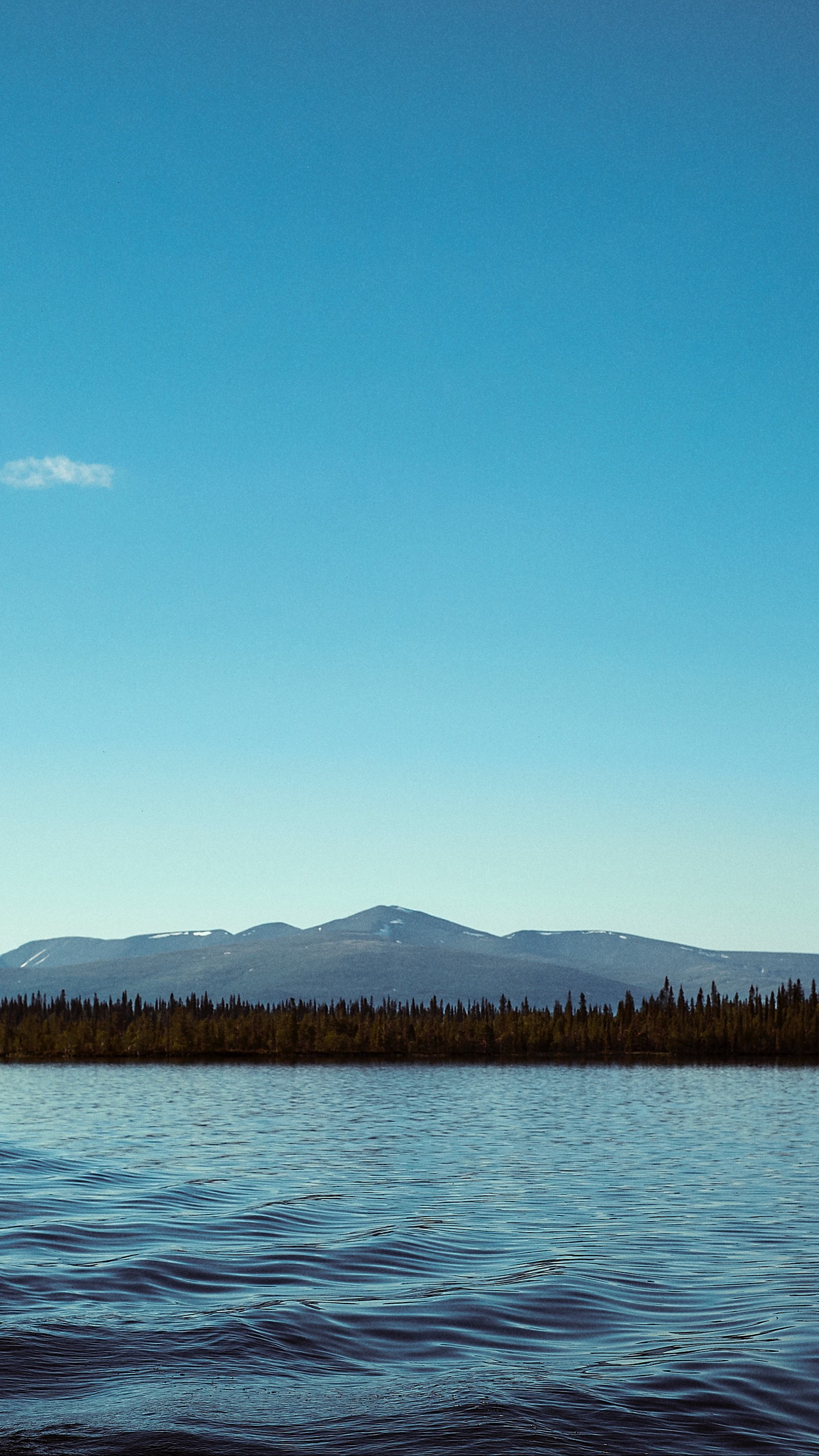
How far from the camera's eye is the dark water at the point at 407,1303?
19391 millimetres

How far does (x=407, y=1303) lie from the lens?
28.8 meters

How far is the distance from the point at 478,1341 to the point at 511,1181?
3293cm

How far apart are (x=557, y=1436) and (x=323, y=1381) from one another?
4.71 meters

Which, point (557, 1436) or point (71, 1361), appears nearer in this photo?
point (557, 1436)

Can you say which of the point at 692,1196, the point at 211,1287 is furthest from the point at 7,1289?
the point at 692,1196

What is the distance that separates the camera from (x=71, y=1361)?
2283cm

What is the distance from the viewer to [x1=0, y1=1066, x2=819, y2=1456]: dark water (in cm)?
1939

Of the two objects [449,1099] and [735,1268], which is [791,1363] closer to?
[735,1268]

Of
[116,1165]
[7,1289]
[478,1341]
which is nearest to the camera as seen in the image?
[478,1341]

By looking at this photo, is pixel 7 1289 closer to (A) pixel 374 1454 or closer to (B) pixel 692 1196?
(A) pixel 374 1454

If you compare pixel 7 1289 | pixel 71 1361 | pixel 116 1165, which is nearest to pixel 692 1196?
pixel 116 1165

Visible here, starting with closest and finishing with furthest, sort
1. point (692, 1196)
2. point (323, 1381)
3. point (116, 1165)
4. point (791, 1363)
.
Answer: point (323, 1381) → point (791, 1363) → point (692, 1196) → point (116, 1165)

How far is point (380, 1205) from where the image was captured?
4741 cm

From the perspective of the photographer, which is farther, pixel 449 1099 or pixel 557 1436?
pixel 449 1099
